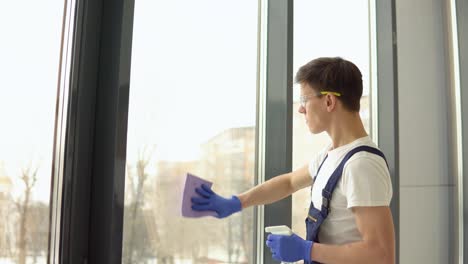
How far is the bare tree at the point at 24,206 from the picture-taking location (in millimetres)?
1227

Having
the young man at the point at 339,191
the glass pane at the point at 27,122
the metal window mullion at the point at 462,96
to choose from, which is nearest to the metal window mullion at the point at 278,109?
the young man at the point at 339,191

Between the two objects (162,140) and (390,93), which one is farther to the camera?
(390,93)

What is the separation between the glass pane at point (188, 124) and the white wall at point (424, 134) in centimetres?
101

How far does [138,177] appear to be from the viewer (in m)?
1.46

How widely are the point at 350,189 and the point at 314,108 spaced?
29cm

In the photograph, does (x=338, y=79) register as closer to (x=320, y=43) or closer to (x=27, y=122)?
(x=320, y=43)

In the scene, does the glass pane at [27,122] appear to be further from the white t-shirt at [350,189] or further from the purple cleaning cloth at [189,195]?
the white t-shirt at [350,189]

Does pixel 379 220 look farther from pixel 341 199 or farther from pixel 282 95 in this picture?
pixel 282 95

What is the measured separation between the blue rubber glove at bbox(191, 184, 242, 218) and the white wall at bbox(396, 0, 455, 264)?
4.08ft

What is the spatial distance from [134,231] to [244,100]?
2.24 ft

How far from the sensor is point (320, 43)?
6.89 ft

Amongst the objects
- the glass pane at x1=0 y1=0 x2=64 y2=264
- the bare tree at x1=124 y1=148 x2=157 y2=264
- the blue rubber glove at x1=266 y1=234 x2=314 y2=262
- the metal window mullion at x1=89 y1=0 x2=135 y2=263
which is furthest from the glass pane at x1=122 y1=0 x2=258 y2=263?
the blue rubber glove at x1=266 y1=234 x2=314 y2=262

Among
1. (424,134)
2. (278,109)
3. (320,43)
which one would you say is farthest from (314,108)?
(424,134)

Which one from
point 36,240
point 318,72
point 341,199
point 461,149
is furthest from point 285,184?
point 461,149
